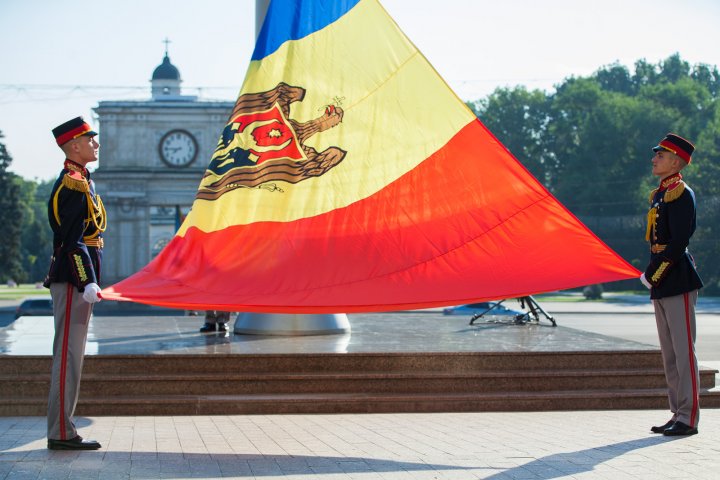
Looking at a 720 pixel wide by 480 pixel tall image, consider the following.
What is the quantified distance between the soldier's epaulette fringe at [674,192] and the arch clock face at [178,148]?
4509 cm

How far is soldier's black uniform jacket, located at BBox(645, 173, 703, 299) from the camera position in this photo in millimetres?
7949

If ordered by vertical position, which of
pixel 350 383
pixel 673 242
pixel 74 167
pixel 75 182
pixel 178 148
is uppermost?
pixel 178 148

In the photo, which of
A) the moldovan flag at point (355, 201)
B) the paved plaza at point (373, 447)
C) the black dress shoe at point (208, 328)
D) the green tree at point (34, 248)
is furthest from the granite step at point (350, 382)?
the green tree at point (34, 248)

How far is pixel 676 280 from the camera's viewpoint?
7984 mm

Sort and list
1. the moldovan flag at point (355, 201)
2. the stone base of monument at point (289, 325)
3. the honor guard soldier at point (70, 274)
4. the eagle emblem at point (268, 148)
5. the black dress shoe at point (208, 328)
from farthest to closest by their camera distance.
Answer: the black dress shoe at point (208, 328) < the stone base of monument at point (289, 325) < the eagle emblem at point (268, 148) < the moldovan flag at point (355, 201) < the honor guard soldier at point (70, 274)

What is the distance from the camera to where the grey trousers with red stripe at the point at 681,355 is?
7.93 meters

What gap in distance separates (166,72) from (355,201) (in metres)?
49.0

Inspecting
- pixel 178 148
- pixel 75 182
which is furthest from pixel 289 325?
pixel 178 148

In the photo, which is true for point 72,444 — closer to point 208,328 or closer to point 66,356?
point 66,356

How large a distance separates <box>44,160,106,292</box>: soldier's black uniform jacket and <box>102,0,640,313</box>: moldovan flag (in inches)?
52.0

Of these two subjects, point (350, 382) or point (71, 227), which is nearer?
point (71, 227)

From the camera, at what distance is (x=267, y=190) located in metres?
10.2

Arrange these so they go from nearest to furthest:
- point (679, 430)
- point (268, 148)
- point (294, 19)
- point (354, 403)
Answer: point (679, 430), point (354, 403), point (268, 148), point (294, 19)

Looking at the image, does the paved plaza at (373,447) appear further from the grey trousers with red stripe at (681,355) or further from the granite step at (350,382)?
the granite step at (350,382)
